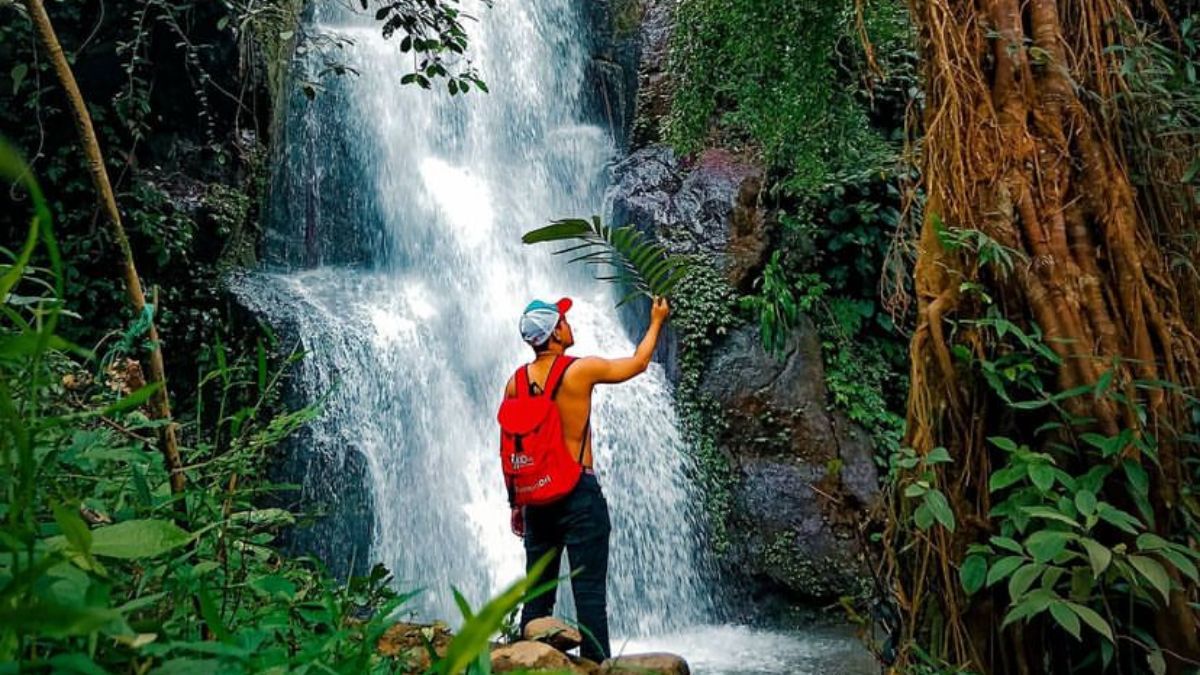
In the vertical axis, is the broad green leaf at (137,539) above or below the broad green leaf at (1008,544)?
above

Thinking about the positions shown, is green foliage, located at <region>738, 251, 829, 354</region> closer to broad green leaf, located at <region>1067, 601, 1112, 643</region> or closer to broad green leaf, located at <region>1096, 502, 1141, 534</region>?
broad green leaf, located at <region>1096, 502, 1141, 534</region>

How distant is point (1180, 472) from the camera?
2090 mm

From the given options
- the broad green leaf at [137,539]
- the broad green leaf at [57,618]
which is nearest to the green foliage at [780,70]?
the broad green leaf at [137,539]

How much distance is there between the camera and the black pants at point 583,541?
3.49 m

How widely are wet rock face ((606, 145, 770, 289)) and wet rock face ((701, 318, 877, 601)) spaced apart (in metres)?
0.95

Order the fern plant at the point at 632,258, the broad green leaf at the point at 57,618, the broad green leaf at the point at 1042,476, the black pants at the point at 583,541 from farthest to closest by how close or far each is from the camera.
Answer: the black pants at the point at 583,541, the fern plant at the point at 632,258, the broad green leaf at the point at 1042,476, the broad green leaf at the point at 57,618

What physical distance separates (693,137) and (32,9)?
173 inches

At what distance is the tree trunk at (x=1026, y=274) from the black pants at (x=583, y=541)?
1.47m

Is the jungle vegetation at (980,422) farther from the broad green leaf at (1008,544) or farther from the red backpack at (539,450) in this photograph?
the red backpack at (539,450)

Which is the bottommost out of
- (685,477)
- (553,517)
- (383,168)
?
(685,477)

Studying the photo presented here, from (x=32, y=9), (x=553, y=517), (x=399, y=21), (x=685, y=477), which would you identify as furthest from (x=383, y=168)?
(x=32, y=9)

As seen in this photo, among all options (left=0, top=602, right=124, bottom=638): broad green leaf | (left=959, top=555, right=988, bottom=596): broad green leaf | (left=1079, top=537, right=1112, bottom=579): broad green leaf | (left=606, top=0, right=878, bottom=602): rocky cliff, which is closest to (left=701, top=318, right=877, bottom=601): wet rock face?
(left=606, top=0, right=878, bottom=602): rocky cliff

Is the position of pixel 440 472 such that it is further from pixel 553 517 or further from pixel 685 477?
pixel 553 517

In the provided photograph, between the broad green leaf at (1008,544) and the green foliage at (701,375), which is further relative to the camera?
the green foliage at (701,375)
